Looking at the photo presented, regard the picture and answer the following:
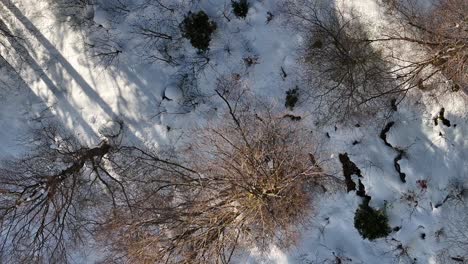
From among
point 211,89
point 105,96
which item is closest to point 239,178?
point 211,89

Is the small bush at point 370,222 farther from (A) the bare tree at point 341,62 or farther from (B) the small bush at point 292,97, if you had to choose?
(B) the small bush at point 292,97

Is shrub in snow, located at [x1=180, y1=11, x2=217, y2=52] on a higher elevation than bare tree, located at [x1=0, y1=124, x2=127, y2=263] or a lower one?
higher

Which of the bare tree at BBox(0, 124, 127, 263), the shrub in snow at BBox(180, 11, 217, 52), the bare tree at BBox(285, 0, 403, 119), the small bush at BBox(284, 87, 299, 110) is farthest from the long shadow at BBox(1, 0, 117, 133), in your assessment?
the bare tree at BBox(285, 0, 403, 119)

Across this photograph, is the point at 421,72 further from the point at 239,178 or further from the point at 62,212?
the point at 62,212

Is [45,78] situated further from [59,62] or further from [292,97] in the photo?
[292,97]

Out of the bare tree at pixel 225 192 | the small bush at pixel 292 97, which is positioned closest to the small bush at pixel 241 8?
the bare tree at pixel 225 192

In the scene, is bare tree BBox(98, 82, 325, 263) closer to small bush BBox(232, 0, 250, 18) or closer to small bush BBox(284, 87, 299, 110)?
small bush BBox(284, 87, 299, 110)
